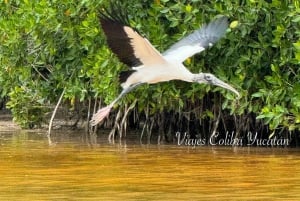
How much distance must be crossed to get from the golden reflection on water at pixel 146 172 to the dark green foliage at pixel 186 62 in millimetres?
659

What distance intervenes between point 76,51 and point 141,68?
112 inches

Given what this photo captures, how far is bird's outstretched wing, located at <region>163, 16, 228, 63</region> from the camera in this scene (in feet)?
40.2

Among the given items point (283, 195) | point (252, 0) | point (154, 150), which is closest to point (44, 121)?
point (154, 150)

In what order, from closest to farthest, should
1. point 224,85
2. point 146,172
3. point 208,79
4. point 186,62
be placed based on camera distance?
point 146,172 < point 224,85 < point 208,79 < point 186,62

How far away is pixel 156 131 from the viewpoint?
15594 mm

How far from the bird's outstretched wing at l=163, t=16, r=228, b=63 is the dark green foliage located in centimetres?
25

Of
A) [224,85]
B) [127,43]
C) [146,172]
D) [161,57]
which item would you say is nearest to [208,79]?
[224,85]

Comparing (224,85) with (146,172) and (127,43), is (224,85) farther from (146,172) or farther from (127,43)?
(146,172)

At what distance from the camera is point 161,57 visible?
39.1 ft

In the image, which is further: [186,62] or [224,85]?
[186,62]

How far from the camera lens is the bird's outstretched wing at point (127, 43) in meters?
11.3

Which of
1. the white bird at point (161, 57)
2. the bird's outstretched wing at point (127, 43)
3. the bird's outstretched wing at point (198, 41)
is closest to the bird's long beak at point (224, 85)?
the white bird at point (161, 57)

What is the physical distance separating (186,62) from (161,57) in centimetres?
157

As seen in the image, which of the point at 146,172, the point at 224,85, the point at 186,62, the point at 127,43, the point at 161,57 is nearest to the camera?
the point at 146,172
